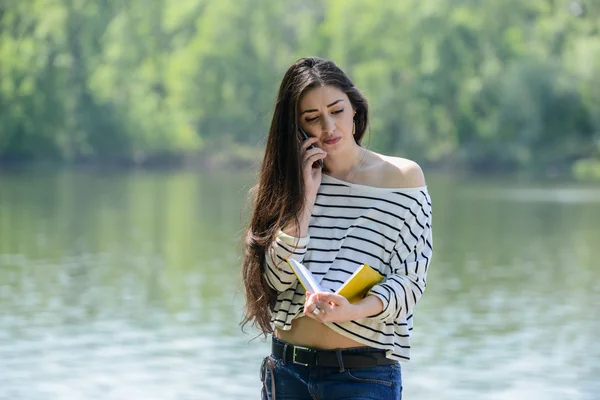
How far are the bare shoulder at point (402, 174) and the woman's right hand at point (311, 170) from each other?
0.16 m

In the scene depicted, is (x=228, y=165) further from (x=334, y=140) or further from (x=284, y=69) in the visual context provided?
(x=334, y=140)

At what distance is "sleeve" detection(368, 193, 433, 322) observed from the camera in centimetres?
276

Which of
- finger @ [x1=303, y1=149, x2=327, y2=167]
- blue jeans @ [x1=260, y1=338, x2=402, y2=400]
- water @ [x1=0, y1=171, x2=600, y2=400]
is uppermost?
water @ [x1=0, y1=171, x2=600, y2=400]

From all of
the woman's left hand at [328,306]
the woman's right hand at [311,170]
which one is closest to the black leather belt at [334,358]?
the woman's left hand at [328,306]

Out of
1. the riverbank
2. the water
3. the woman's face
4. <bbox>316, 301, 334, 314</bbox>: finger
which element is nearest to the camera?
<bbox>316, 301, 334, 314</bbox>: finger

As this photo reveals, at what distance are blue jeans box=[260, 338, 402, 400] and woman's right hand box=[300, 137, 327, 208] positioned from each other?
0.38m

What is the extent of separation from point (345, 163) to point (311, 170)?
10 centimetres

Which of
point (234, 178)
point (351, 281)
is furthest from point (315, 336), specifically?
point (234, 178)

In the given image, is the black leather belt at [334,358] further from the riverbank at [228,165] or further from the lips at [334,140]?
the riverbank at [228,165]

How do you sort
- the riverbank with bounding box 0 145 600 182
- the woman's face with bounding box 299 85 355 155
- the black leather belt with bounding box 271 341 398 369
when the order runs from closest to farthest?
the black leather belt with bounding box 271 341 398 369 < the woman's face with bounding box 299 85 355 155 < the riverbank with bounding box 0 145 600 182

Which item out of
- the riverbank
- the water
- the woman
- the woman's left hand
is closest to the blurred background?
the water

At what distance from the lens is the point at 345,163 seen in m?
2.90

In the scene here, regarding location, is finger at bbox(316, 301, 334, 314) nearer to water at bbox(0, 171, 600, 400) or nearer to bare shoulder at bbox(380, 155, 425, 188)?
bare shoulder at bbox(380, 155, 425, 188)

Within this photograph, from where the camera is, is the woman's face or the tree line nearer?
the woman's face
